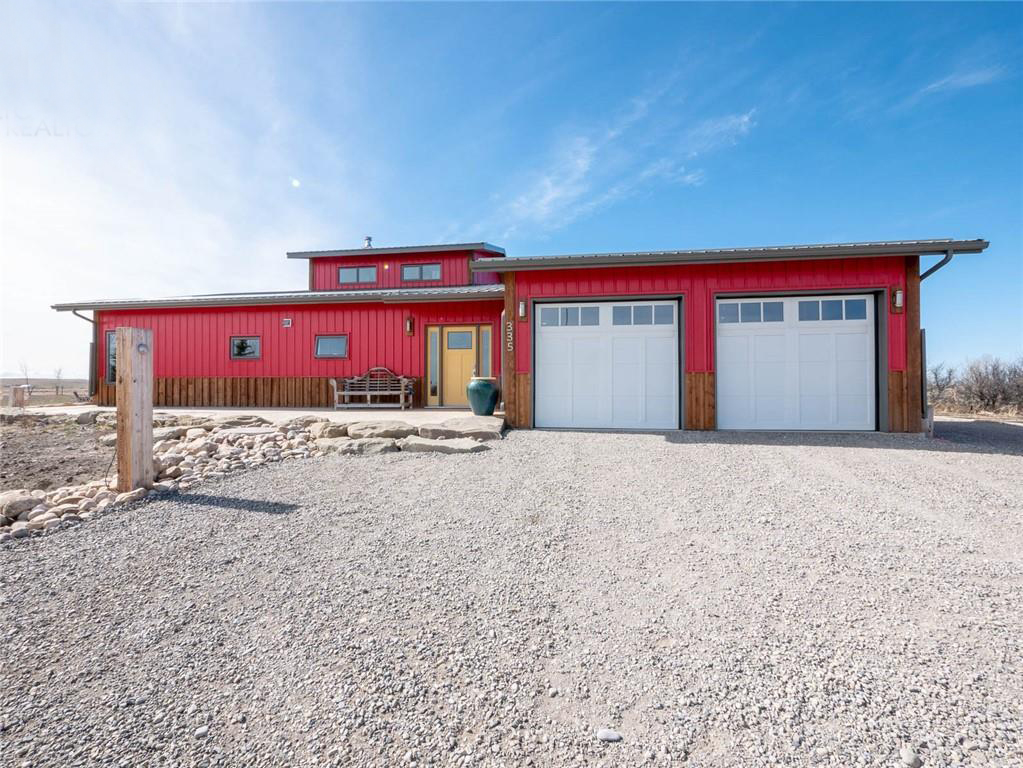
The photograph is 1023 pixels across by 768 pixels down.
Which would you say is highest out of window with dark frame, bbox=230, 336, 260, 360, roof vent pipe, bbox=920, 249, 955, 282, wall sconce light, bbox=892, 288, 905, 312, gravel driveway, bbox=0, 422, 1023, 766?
roof vent pipe, bbox=920, 249, 955, 282

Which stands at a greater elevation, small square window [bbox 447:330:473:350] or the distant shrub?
small square window [bbox 447:330:473:350]

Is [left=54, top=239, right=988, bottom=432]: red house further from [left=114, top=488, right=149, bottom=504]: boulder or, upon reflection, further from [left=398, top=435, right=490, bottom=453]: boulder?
[left=114, top=488, right=149, bottom=504]: boulder

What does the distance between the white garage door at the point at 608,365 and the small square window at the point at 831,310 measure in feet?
7.64

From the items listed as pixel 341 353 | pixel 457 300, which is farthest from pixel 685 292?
pixel 341 353

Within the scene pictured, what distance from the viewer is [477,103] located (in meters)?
8.73

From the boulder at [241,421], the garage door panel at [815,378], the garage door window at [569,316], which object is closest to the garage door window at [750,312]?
the garage door panel at [815,378]

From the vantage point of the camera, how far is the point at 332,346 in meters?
10.9

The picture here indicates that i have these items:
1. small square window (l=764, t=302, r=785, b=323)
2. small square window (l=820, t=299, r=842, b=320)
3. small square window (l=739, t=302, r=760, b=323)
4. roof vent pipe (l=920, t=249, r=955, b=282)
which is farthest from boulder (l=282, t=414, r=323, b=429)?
roof vent pipe (l=920, t=249, r=955, b=282)

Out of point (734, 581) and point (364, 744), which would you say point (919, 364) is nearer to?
point (734, 581)

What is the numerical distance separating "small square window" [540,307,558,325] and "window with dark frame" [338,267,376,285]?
30.4 feet

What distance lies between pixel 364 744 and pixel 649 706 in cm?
93

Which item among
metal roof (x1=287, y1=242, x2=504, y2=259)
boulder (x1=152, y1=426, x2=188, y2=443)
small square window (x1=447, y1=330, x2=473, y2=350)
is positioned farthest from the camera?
metal roof (x1=287, y1=242, x2=504, y2=259)

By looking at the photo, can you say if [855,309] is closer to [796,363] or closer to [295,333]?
[796,363]

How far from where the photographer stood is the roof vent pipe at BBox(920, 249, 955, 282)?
6.30 m
